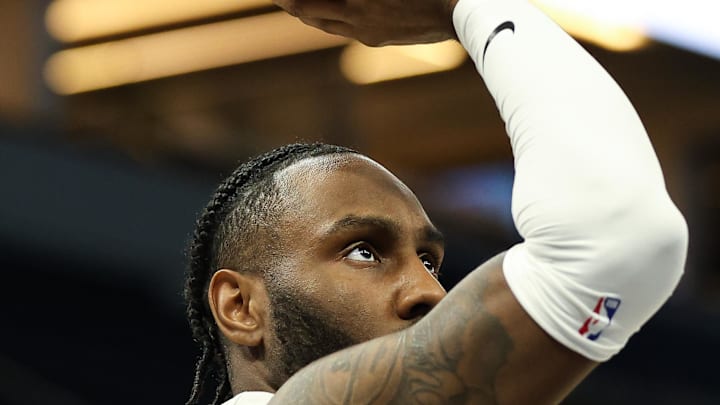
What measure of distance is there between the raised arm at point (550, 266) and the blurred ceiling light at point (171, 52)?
6566mm

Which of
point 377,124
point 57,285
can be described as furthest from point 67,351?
point 377,124

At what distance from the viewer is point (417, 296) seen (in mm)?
2244

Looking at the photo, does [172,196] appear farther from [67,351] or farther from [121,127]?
[121,127]

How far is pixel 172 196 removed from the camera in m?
6.94

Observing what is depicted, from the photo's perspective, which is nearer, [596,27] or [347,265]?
[347,265]

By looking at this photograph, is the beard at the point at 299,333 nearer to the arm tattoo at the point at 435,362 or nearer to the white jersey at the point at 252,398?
the white jersey at the point at 252,398

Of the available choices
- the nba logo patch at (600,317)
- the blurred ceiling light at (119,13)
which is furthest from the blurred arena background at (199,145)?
the nba logo patch at (600,317)

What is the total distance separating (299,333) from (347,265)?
0.49 ft

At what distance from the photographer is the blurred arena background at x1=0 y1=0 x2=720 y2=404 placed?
649 cm

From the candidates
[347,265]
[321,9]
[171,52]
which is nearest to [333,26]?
[321,9]

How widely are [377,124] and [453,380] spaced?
7605 millimetres

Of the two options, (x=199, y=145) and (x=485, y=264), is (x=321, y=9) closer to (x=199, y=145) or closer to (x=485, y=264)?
(x=485, y=264)

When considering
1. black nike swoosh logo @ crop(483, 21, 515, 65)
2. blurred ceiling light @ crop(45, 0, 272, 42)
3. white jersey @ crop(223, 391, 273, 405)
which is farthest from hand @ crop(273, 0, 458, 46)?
blurred ceiling light @ crop(45, 0, 272, 42)

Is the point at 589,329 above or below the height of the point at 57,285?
above
